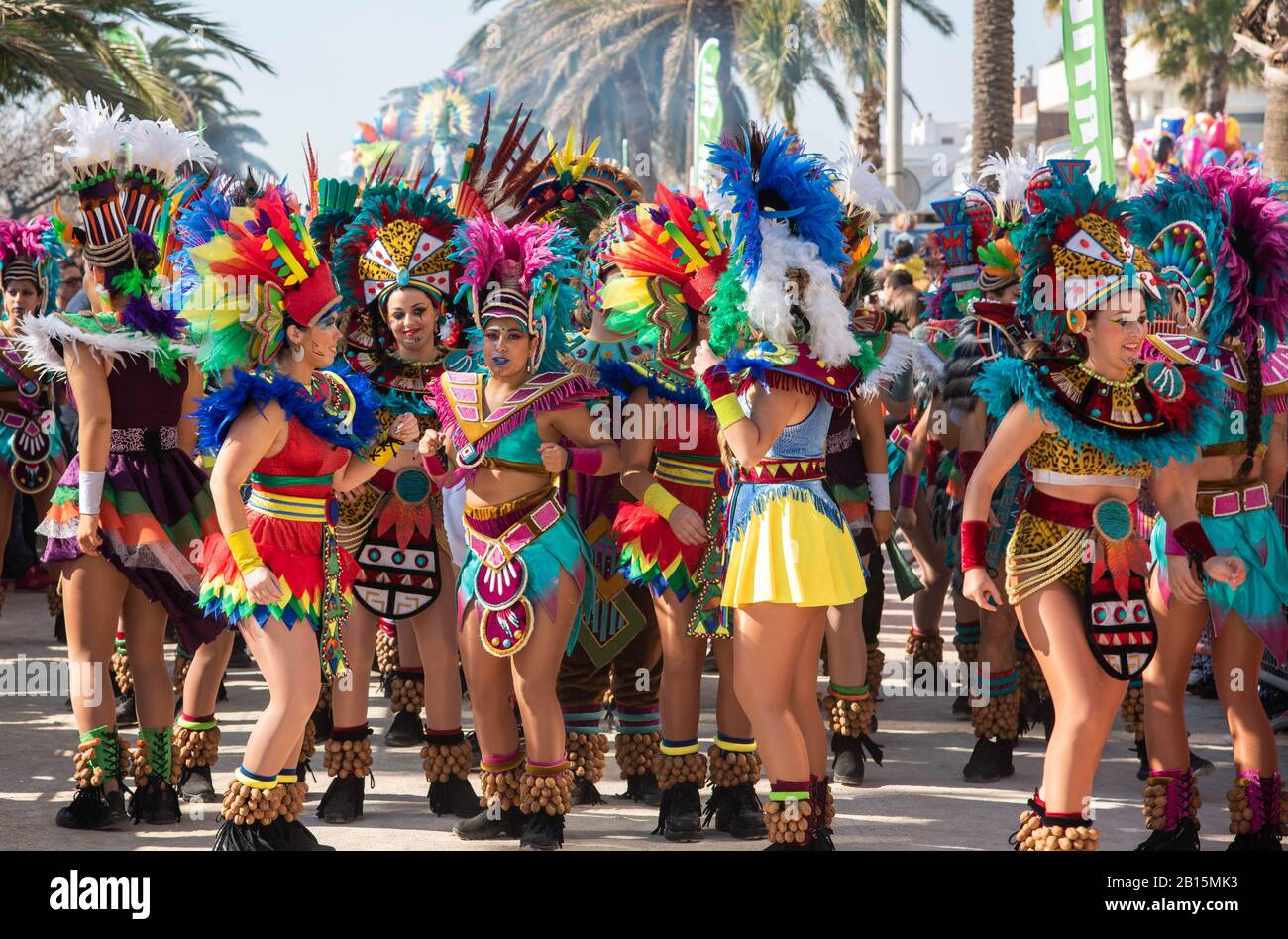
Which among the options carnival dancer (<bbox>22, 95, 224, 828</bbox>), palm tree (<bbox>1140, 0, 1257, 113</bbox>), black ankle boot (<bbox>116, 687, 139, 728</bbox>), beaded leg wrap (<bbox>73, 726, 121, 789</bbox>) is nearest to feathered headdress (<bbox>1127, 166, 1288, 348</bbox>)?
carnival dancer (<bbox>22, 95, 224, 828</bbox>)

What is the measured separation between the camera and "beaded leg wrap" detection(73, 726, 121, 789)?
5.99 meters

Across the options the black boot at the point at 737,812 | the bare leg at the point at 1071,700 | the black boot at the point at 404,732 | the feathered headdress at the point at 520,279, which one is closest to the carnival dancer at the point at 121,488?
the feathered headdress at the point at 520,279

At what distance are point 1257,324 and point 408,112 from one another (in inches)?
1838

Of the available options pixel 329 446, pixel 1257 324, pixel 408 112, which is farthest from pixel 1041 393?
pixel 408 112

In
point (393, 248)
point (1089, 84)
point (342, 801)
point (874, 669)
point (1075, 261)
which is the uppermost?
point (1089, 84)

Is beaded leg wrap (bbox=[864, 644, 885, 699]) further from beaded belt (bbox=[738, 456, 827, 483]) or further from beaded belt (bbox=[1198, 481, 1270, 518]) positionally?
beaded belt (bbox=[738, 456, 827, 483])

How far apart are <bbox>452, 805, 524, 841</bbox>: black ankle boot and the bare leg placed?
1982 millimetres

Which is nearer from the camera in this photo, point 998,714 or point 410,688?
point 998,714

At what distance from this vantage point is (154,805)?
609cm

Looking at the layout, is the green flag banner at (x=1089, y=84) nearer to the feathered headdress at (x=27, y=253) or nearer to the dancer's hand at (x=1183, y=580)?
the dancer's hand at (x=1183, y=580)

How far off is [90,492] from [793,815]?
2.91 m

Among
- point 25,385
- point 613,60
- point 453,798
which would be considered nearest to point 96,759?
point 453,798

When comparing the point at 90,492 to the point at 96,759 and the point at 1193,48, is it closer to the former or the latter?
the point at 96,759
